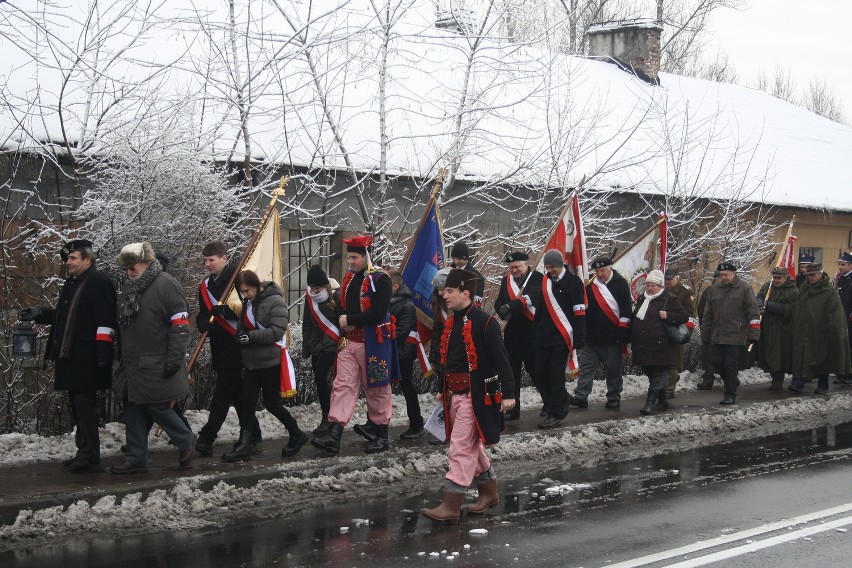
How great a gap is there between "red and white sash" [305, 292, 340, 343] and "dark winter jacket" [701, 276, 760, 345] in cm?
571

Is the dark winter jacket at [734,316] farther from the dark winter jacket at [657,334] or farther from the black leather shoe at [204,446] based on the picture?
the black leather shoe at [204,446]

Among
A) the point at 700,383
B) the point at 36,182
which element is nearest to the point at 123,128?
the point at 36,182

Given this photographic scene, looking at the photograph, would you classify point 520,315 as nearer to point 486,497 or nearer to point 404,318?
point 404,318

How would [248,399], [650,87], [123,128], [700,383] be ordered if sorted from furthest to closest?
1. [650,87]
2. [700,383]
3. [123,128]
4. [248,399]

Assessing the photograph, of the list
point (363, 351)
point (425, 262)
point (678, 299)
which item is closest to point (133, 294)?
point (363, 351)

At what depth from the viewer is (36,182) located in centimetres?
1108

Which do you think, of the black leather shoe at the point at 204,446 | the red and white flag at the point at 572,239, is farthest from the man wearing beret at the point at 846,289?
the black leather shoe at the point at 204,446

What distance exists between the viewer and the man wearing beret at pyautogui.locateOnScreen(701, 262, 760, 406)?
1326 centimetres

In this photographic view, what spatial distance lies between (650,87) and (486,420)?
19.2m

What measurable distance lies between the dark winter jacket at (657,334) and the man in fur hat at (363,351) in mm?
3882

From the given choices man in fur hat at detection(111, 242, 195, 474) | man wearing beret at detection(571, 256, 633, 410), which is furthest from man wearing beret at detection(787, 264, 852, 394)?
man in fur hat at detection(111, 242, 195, 474)

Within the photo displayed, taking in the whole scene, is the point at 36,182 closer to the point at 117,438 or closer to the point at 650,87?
the point at 117,438

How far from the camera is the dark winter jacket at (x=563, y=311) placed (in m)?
11.1

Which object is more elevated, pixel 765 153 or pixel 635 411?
pixel 765 153
